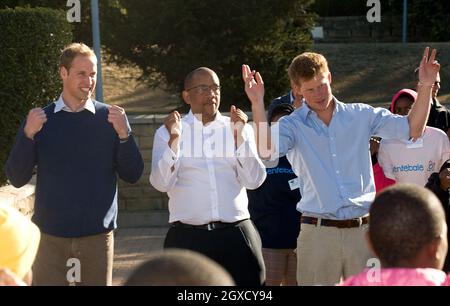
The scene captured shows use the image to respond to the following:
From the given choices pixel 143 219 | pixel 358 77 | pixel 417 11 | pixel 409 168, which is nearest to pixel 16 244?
pixel 409 168

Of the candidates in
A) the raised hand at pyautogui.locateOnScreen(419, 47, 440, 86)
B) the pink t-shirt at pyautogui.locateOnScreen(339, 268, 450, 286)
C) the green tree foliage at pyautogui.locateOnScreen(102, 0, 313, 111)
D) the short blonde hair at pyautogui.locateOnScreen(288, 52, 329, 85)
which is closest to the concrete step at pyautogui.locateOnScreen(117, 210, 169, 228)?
the green tree foliage at pyautogui.locateOnScreen(102, 0, 313, 111)

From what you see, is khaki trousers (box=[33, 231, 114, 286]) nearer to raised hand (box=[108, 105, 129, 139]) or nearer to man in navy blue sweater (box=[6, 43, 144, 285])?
man in navy blue sweater (box=[6, 43, 144, 285])

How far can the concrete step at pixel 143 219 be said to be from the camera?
37.3ft

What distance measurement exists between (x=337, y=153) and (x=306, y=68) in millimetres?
535

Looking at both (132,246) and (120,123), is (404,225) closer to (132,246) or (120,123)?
(120,123)

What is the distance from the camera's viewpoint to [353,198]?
17.9ft

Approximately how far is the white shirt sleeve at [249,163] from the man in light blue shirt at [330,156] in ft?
0.46

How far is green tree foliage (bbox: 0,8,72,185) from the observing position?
9.29 metres

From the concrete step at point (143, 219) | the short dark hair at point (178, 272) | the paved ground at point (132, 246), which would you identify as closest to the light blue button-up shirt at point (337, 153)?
the short dark hair at point (178, 272)

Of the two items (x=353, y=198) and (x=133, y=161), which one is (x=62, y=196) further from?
(x=353, y=198)

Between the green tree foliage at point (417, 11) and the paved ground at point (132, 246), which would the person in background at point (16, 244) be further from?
the green tree foliage at point (417, 11)

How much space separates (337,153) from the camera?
5520 millimetres
